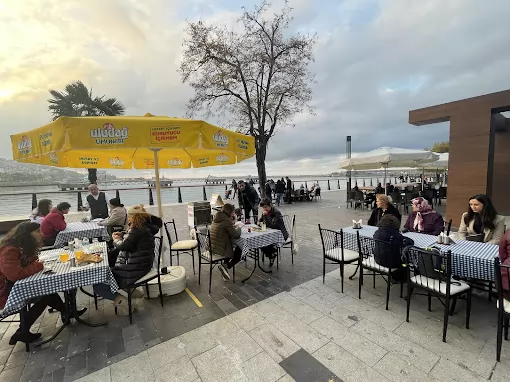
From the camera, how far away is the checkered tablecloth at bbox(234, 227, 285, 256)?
147 inches

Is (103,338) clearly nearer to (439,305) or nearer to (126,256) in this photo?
(126,256)

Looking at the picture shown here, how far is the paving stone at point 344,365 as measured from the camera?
1.92 meters

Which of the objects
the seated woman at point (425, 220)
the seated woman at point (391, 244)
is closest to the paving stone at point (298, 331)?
the seated woman at point (391, 244)

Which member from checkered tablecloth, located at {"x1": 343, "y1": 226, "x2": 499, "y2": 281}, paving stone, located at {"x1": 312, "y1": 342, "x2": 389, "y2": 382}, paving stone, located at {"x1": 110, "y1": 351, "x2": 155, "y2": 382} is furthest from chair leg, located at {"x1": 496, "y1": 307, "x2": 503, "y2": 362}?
paving stone, located at {"x1": 110, "y1": 351, "x2": 155, "y2": 382}

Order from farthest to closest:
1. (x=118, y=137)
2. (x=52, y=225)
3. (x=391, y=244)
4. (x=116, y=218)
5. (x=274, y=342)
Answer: (x=116, y=218) → (x=52, y=225) → (x=391, y=244) → (x=118, y=137) → (x=274, y=342)

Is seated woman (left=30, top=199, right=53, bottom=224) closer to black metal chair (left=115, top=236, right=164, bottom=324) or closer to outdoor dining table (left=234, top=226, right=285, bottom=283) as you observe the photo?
black metal chair (left=115, top=236, right=164, bottom=324)

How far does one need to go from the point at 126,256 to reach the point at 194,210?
13.3 feet

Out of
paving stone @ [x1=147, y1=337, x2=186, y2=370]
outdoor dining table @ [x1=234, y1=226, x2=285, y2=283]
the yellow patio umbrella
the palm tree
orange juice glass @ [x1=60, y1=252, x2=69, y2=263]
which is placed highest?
the palm tree

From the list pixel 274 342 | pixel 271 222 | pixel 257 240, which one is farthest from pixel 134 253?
pixel 271 222

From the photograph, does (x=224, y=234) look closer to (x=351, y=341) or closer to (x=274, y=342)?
(x=274, y=342)

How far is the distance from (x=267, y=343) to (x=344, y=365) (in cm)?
75

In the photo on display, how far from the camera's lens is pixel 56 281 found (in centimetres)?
237

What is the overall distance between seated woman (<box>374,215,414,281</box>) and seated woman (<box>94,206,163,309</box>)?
3.05 metres

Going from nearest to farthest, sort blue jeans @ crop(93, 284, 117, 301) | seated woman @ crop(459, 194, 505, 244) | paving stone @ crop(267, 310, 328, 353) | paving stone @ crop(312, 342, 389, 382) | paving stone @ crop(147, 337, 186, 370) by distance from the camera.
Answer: paving stone @ crop(312, 342, 389, 382)
paving stone @ crop(147, 337, 186, 370)
paving stone @ crop(267, 310, 328, 353)
blue jeans @ crop(93, 284, 117, 301)
seated woman @ crop(459, 194, 505, 244)
